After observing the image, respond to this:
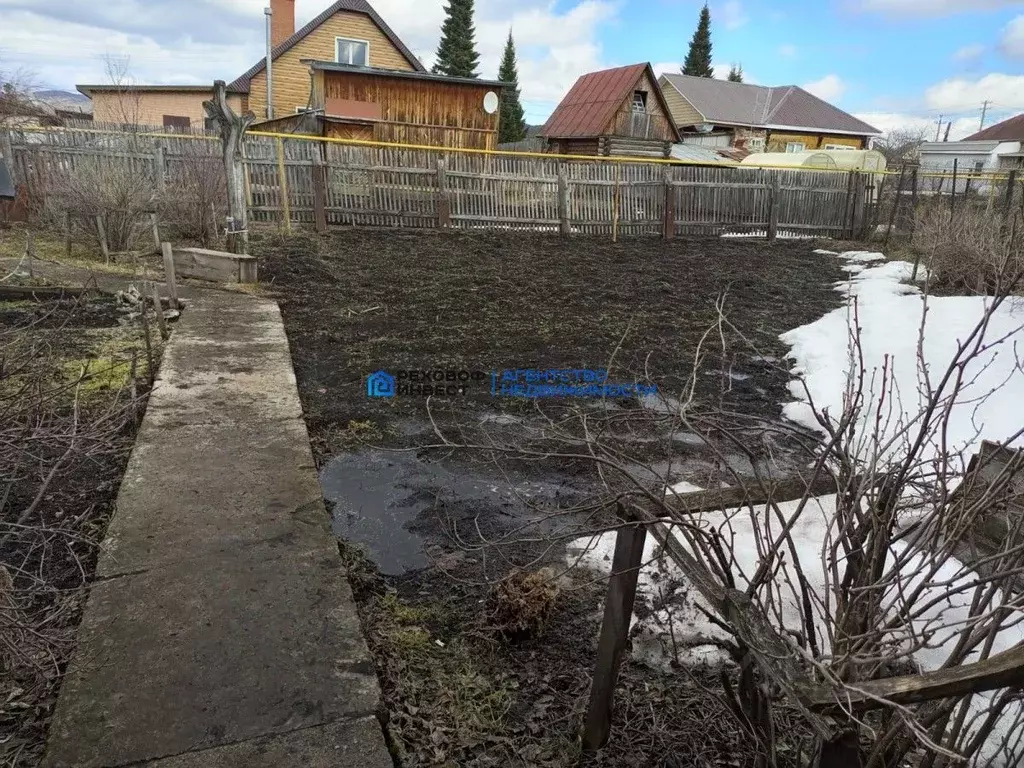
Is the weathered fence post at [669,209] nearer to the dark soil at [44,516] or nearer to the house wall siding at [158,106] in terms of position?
the dark soil at [44,516]

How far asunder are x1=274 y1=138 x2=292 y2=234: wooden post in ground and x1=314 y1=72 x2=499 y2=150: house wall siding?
949cm

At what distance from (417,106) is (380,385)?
19656 millimetres

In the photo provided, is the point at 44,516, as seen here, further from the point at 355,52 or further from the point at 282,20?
the point at 282,20

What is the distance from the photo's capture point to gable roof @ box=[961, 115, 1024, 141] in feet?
151

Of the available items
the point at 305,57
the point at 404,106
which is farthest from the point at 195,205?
the point at 305,57

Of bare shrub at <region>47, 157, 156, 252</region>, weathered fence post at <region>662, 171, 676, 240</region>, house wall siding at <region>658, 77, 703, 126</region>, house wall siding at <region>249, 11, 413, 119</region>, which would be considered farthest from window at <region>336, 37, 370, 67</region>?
bare shrub at <region>47, 157, 156, 252</region>

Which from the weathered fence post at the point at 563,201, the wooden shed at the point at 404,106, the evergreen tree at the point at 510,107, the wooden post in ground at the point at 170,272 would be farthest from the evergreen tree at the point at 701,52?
the wooden post in ground at the point at 170,272

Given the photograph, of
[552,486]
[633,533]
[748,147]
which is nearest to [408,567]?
[552,486]

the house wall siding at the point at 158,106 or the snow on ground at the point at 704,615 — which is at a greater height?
the house wall siding at the point at 158,106

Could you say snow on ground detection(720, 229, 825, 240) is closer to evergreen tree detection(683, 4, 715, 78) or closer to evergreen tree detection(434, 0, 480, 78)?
evergreen tree detection(434, 0, 480, 78)

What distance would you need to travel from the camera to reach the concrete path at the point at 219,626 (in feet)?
6.06

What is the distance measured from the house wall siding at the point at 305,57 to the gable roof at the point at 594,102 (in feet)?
26.8

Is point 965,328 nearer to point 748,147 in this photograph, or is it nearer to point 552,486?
point 552,486

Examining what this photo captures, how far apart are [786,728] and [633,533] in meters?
0.80
